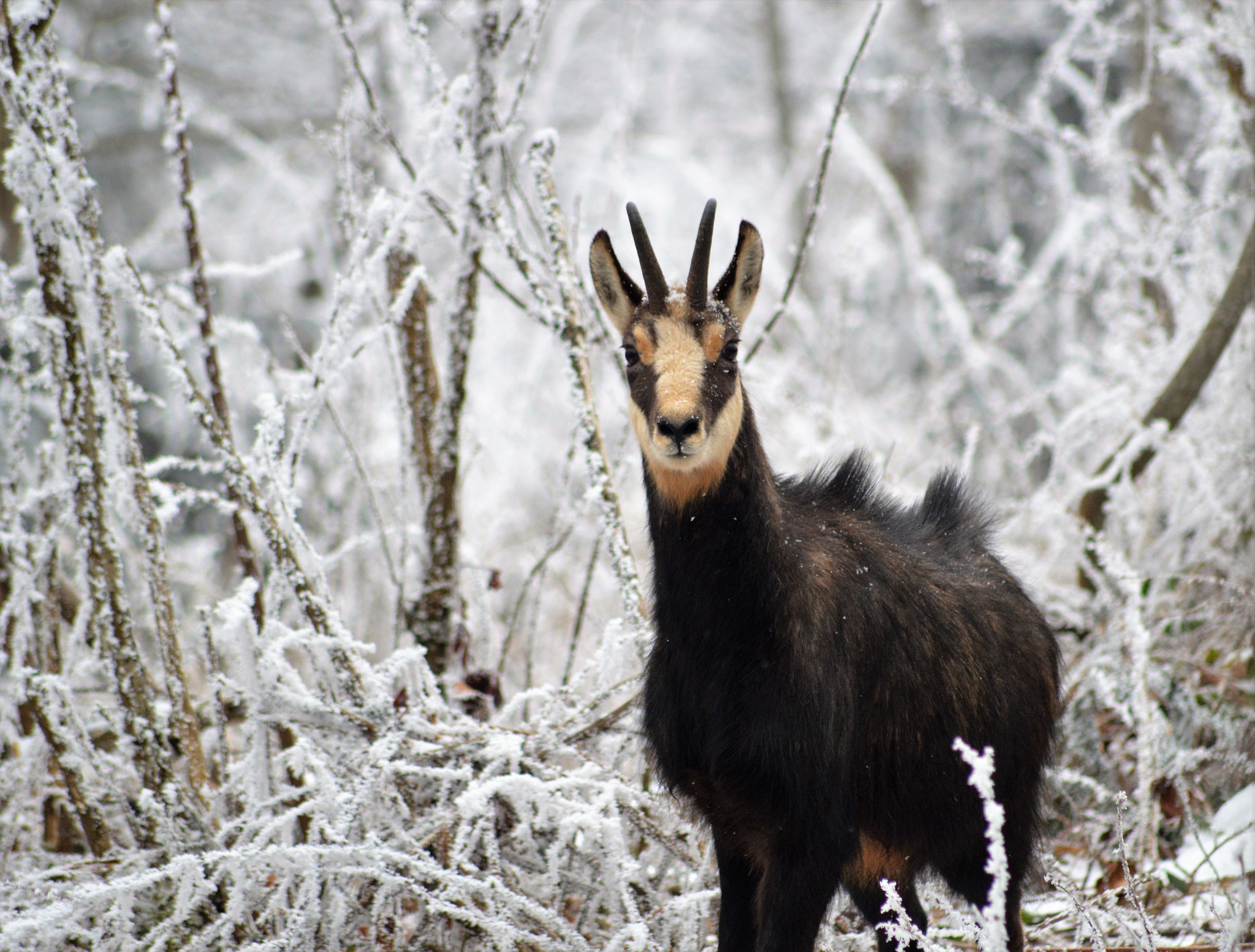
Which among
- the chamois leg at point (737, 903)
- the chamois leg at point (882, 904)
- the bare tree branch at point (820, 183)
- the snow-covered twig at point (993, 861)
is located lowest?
the chamois leg at point (882, 904)

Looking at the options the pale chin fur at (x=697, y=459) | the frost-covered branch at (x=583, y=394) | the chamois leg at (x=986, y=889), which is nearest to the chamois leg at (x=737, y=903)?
the chamois leg at (x=986, y=889)

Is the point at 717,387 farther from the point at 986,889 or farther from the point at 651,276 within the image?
the point at 986,889

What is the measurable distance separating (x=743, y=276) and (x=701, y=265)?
0.21m

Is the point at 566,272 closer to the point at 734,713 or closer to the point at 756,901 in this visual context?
the point at 734,713

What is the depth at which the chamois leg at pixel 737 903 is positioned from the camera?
276cm

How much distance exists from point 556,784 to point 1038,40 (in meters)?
Answer: 11.3

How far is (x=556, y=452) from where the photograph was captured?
723 cm

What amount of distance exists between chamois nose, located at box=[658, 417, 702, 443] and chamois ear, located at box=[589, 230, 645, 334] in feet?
1.65

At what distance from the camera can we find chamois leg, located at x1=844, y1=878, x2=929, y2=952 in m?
2.98

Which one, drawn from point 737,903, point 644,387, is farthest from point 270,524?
point 737,903

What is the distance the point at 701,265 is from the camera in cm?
269

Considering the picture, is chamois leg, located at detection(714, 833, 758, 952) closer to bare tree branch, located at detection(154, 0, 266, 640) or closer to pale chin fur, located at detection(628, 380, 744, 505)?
pale chin fur, located at detection(628, 380, 744, 505)

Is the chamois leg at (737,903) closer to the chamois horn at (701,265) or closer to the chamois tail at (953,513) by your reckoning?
the chamois tail at (953,513)

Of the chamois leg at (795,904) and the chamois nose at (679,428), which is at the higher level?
the chamois nose at (679,428)
